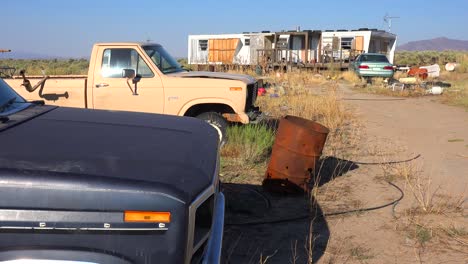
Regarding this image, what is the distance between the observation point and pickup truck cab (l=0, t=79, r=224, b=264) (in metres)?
2.05

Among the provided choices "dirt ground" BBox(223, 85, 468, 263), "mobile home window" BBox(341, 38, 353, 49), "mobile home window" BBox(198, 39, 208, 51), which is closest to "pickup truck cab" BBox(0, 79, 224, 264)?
"dirt ground" BBox(223, 85, 468, 263)

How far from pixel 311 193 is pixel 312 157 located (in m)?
0.43

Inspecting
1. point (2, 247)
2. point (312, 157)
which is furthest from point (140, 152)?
point (312, 157)

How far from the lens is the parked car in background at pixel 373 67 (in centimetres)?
2523

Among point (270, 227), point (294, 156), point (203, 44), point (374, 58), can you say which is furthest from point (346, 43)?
point (270, 227)

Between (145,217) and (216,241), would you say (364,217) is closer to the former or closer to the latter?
(216,241)

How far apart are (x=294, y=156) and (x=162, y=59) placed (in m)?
3.57

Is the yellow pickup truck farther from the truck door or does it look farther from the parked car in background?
the parked car in background

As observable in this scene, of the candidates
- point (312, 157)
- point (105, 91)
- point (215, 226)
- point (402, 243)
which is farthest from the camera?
point (105, 91)

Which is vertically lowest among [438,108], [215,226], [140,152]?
[438,108]

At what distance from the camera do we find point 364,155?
8555mm

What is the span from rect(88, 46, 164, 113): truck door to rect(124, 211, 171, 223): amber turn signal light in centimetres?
620

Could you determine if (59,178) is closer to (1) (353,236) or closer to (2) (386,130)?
(1) (353,236)

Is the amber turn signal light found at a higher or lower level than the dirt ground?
higher
